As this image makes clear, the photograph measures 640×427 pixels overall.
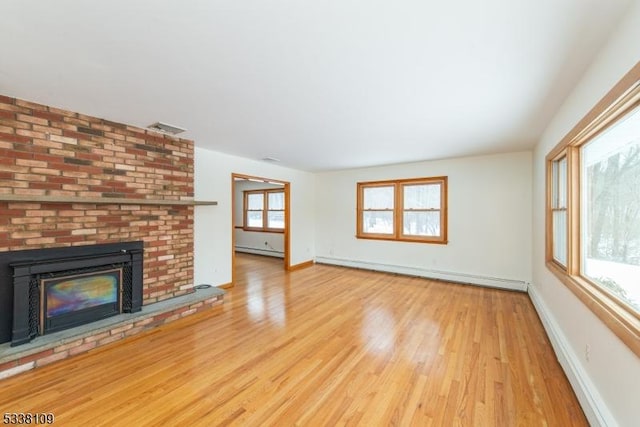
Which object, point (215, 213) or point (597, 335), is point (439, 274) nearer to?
point (597, 335)

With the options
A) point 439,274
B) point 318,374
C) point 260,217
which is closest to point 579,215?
point 318,374

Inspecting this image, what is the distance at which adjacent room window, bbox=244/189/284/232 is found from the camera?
7.87m

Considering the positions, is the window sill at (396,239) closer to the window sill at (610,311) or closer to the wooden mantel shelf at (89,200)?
the window sill at (610,311)

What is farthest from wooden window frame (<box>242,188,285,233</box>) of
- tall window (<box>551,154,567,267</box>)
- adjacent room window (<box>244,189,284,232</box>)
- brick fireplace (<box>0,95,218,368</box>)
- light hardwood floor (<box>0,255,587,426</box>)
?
tall window (<box>551,154,567,267</box>)

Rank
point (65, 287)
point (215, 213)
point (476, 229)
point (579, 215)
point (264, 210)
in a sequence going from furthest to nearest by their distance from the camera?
point (264, 210)
point (476, 229)
point (215, 213)
point (65, 287)
point (579, 215)

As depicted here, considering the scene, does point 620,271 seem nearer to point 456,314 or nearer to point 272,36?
point 456,314

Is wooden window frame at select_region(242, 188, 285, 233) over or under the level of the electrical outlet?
over

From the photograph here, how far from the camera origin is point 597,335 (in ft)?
5.87

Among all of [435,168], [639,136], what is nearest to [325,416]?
[639,136]

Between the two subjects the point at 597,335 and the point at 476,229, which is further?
the point at 476,229

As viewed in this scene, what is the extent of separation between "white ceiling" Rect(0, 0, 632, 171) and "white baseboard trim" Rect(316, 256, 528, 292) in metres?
2.83

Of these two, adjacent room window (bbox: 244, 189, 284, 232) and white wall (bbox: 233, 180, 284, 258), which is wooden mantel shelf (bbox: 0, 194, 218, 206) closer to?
white wall (bbox: 233, 180, 284, 258)

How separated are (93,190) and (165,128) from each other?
108 cm

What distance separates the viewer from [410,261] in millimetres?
5641
